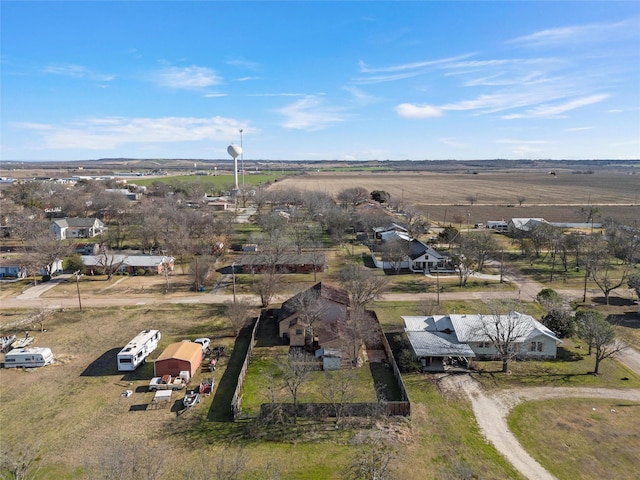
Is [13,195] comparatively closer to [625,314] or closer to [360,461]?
[360,461]

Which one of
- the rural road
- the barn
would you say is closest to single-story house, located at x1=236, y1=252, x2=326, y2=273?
the rural road

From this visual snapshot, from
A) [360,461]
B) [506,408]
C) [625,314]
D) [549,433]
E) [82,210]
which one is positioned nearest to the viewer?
[360,461]

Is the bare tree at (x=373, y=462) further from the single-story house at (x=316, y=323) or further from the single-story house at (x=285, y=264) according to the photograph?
the single-story house at (x=285, y=264)

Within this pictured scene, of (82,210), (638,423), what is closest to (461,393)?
(638,423)

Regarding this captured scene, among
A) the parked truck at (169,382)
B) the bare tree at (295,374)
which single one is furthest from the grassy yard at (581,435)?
the parked truck at (169,382)

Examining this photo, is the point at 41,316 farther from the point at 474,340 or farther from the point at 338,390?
the point at 474,340
